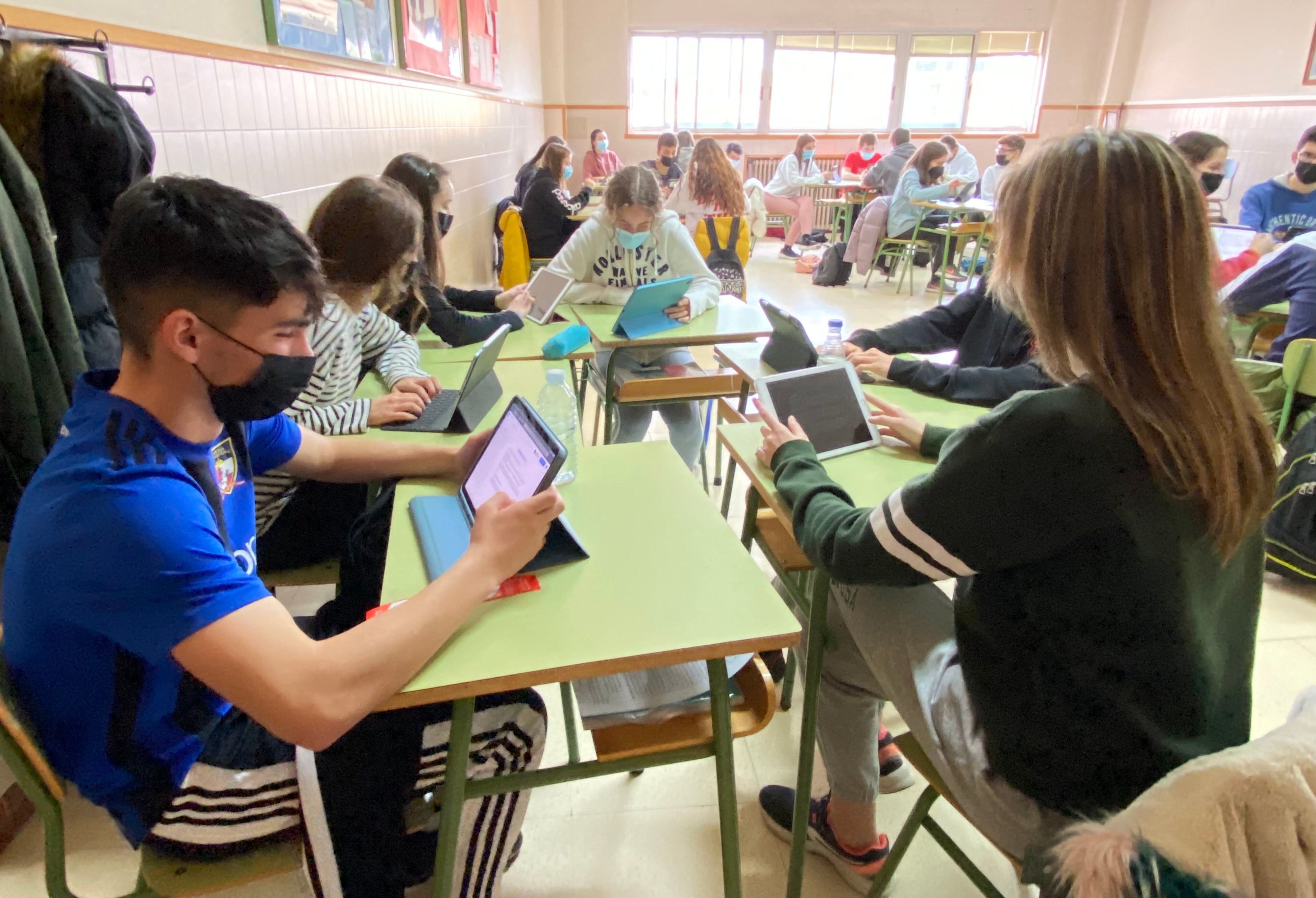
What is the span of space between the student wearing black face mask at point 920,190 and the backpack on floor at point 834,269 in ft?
1.49

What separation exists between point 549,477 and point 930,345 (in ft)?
5.01

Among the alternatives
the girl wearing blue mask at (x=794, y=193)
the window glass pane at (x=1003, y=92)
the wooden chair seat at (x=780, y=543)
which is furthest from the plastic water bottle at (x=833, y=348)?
the window glass pane at (x=1003, y=92)

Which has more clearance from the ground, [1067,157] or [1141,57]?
[1141,57]

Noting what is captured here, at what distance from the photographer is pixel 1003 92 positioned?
9.90m

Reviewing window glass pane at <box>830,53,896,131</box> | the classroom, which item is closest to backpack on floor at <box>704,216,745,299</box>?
the classroom

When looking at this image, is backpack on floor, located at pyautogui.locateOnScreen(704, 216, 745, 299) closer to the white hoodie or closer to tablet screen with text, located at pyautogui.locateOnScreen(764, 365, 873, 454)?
the white hoodie

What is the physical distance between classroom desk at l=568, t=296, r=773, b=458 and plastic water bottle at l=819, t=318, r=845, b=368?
236 millimetres

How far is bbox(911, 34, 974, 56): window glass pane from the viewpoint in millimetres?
9570

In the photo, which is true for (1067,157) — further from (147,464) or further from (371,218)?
(371,218)

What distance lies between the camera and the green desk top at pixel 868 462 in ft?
4.44

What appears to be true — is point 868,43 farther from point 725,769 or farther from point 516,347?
point 725,769

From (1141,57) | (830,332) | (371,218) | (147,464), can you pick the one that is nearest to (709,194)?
(830,332)

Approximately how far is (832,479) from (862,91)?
32.9 ft

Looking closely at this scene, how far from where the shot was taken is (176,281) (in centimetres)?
87
